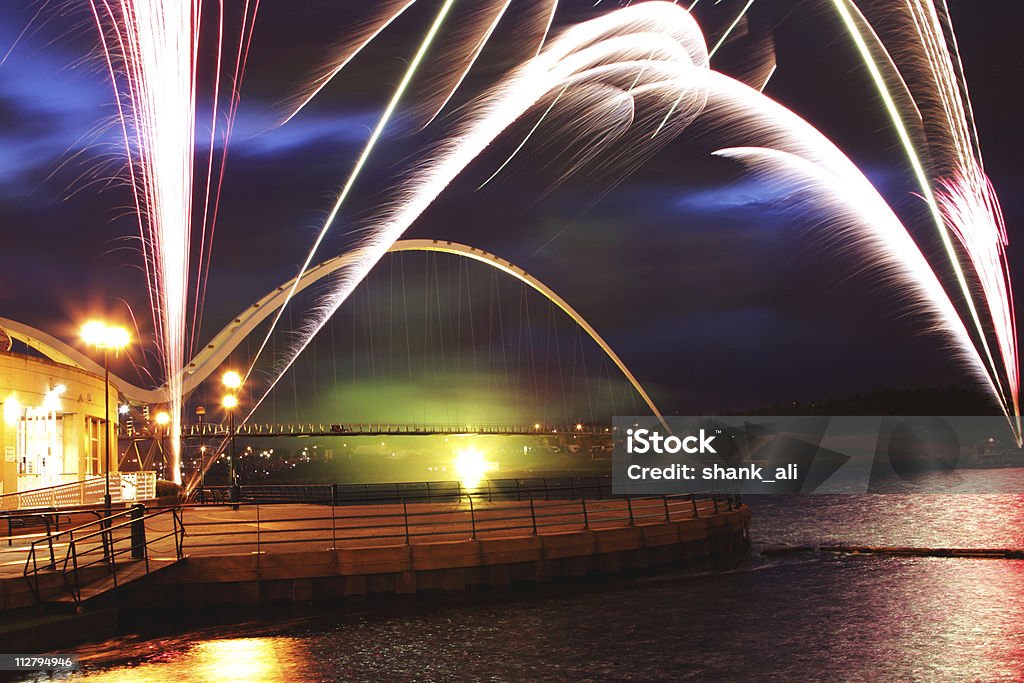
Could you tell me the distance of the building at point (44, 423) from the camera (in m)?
35.2

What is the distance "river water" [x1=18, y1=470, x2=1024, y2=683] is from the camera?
17969 millimetres

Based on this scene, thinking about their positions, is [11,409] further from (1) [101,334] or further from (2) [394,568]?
(2) [394,568]

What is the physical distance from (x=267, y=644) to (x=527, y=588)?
7.98m

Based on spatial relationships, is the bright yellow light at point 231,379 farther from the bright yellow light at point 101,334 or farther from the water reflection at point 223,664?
the water reflection at point 223,664

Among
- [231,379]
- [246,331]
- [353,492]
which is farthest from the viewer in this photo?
[246,331]

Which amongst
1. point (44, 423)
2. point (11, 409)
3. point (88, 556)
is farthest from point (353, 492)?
point (88, 556)

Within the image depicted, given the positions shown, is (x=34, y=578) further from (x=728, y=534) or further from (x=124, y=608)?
(x=728, y=534)

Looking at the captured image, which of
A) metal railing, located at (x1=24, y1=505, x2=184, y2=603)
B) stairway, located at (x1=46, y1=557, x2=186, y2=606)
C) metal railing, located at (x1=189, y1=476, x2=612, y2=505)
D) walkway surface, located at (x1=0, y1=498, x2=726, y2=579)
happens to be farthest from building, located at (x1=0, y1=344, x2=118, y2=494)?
stairway, located at (x1=46, y1=557, x2=186, y2=606)

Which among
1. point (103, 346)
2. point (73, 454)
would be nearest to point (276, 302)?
point (73, 454)

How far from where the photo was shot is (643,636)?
21438mm

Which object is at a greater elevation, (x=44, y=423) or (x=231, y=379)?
(x=231, y=379)

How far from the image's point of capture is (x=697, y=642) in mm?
21094

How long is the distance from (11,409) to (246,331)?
4513 centimetres

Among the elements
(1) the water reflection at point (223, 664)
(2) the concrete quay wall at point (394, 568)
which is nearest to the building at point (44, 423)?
(2) the concrete quay wall at point (394, 568)
